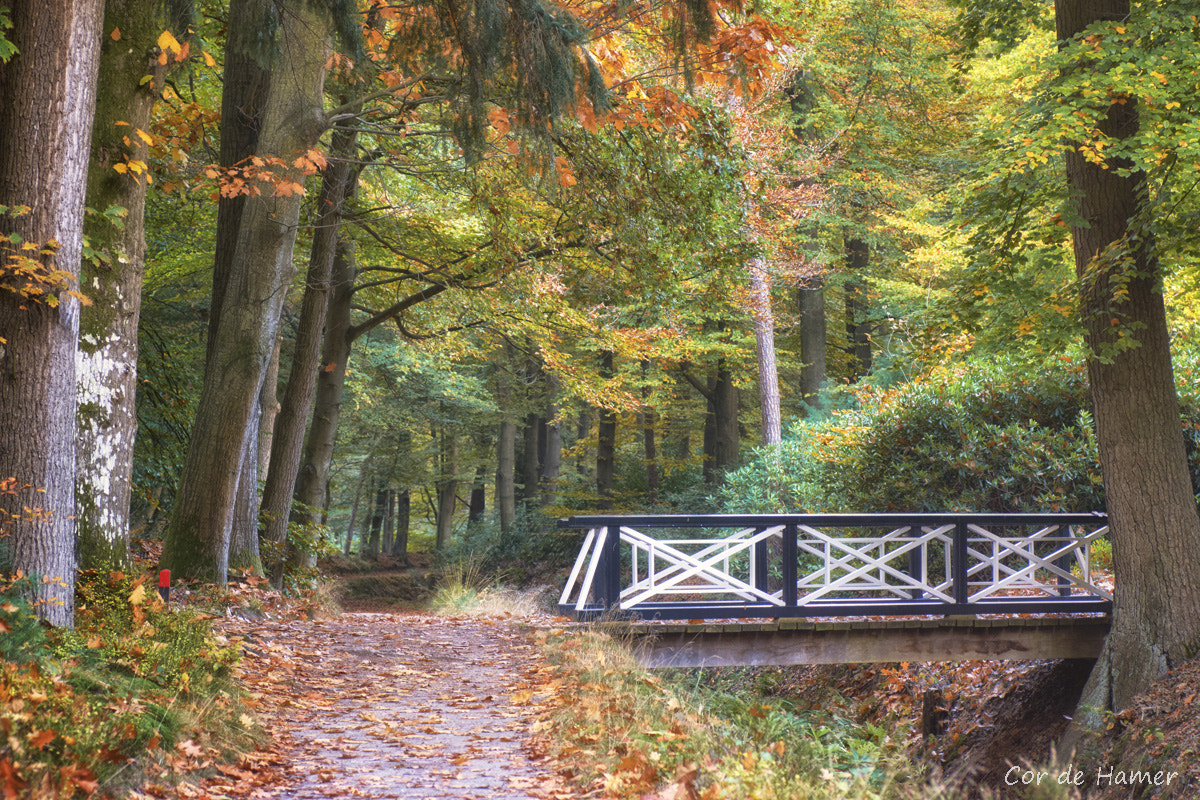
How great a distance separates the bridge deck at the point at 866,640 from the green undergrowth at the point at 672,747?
4.24 ft

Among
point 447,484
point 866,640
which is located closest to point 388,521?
point 447,484

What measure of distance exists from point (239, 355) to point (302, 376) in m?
3.42

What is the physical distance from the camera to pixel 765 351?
58.8 ft

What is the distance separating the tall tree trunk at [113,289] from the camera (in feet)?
20.3

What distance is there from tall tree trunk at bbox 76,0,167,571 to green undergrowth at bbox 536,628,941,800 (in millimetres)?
3365

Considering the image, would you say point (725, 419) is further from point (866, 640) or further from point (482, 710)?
point (482, 710)

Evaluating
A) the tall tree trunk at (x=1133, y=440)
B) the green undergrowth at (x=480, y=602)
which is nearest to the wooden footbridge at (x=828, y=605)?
the tall tree trunk at (x=1133, y=440)

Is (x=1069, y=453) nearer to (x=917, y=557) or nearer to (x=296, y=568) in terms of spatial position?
(x=917, y=557)

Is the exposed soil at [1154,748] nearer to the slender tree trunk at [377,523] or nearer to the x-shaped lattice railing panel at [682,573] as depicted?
the x-shaped lattice railing panel at [682,573]

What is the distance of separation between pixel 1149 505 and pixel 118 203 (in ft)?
29.8

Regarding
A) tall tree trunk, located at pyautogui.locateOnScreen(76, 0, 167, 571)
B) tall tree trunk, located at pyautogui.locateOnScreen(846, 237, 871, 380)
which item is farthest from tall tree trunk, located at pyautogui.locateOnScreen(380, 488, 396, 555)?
tall tree trunk, located at pyautogui.locateOnScreen(76, 0, 167, 571)

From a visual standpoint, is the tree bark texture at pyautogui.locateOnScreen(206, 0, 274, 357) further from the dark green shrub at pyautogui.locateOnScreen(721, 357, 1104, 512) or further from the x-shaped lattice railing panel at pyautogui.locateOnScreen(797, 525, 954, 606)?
the dark green shrub at pyautogui.locateOnScreen(721, 357, 1104, 512)

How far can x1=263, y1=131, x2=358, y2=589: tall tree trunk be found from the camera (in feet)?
37.3

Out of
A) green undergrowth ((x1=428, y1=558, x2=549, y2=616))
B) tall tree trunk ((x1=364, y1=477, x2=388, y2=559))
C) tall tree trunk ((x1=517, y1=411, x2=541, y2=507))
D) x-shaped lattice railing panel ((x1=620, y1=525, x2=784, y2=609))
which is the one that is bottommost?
green undergrowth ((x1=428, y1=558, x2=549, y2=616))
